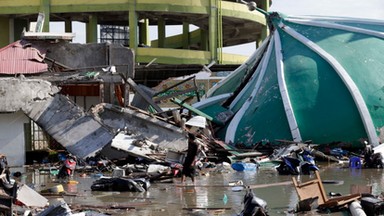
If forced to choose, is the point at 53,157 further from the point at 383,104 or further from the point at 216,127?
the point at 383,104

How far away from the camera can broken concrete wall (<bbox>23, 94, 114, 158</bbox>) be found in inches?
808

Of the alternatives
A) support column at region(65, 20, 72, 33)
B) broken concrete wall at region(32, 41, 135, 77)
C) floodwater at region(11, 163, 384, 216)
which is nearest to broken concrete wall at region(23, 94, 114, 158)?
floodwater at region(11, 163, 384, 216)

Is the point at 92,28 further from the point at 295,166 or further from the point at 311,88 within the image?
the point at 295,166

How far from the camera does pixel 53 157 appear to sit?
21.5 m

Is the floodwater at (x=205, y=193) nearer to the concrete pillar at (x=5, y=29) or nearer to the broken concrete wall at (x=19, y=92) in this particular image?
the broken concrete wall at (x=19, y=92)

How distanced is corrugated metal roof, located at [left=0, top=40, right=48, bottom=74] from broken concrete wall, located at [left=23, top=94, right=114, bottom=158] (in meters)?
2.93

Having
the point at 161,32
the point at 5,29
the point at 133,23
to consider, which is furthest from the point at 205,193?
the point at 161,32

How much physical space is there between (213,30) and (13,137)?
22891mm

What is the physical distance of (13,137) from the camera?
20953 mm

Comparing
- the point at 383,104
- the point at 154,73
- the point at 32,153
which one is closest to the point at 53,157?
the point at 32,153

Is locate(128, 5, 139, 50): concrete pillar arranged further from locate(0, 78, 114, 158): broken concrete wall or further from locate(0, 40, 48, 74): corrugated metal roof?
locate(0, 78, 114, 158): broken concrete wall

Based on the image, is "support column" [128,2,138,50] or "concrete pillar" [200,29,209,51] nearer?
→ "support column" [128,2,138,50]

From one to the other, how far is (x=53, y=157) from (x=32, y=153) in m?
0.93

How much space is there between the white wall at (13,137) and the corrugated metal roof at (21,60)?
114 inches
